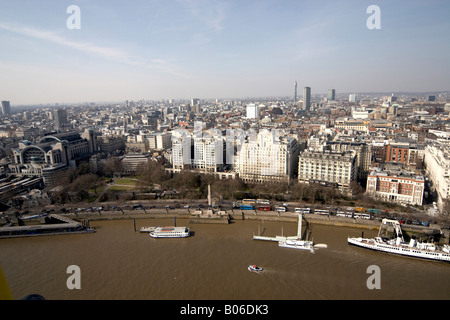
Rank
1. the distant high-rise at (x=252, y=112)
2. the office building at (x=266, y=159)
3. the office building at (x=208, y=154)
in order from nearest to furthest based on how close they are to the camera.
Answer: the office building at (x=266, y=159) < the office building at (x=208, y=154) < the distant high-rise at (x=252, y=112)

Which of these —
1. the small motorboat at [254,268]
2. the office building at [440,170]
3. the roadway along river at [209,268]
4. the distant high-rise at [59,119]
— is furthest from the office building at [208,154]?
the distant high-rise at [59,119]

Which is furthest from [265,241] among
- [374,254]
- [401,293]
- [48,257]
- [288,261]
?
[48,257]

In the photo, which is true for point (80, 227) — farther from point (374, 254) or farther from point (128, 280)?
point (374, 254)

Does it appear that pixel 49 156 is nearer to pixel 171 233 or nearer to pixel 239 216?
pixel 171 233

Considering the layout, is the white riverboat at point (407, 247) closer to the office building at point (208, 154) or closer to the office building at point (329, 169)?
the office building at point (329, 169)

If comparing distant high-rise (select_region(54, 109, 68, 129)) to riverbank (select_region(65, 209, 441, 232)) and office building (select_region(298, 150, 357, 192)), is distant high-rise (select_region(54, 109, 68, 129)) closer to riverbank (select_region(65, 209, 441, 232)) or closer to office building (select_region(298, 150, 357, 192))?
riverbank (select_region(65, 209, 441, 232))

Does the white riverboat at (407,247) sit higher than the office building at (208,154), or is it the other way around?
the office building at (208,154)
